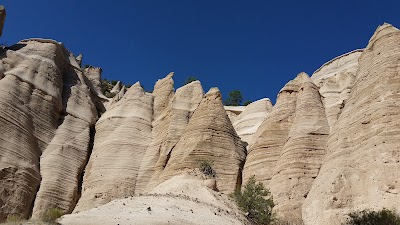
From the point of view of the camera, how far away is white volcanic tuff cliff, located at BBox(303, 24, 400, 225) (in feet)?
66.9

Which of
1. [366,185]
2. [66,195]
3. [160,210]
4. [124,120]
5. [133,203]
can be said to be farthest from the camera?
[124,120]

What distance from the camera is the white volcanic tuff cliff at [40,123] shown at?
3042 cm

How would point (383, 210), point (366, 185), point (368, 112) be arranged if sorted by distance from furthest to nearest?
point (368, 112), point (366, 185), point (383, 210)

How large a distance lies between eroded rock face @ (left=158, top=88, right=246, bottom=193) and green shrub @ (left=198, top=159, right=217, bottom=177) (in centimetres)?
37

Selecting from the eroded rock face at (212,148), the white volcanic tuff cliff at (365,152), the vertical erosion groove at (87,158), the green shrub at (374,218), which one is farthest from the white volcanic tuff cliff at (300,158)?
the vertical erosion groove at (87,158)

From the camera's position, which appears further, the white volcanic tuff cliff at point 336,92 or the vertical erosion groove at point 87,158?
the vertical erosion groove at point 87,158

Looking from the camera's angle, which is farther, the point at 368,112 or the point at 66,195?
the point at 66,195

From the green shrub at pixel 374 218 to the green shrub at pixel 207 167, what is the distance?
8.78 m

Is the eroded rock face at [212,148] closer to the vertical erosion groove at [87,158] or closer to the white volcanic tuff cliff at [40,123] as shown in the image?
the vertical erosion groove at [87,158]

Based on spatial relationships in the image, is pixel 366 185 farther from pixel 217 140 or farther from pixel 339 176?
pixel 217 140

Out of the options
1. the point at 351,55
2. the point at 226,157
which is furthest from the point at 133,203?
the point at 351,55

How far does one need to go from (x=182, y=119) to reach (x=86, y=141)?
755 centimetres

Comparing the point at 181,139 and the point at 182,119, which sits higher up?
the point at 182,119

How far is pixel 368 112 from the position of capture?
77.0ft
